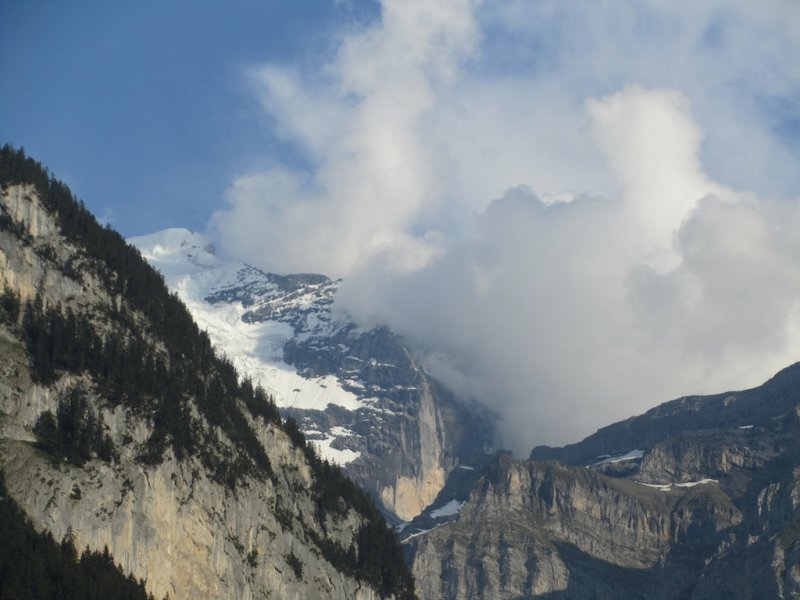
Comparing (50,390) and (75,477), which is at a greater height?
(50,390)

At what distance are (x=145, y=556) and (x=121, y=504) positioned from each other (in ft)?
26.3

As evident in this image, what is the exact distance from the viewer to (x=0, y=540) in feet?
561

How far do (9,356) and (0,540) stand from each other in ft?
116

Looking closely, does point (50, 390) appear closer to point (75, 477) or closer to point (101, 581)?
point (75, 477)

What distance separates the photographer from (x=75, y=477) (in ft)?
629

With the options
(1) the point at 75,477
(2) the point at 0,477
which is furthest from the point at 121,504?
(2) the point at 0,477

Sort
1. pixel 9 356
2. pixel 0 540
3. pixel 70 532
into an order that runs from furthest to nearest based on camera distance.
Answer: pixel 9 356
pixel 70 532
pixel 0 540

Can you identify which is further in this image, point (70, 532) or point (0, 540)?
point (70, 532)

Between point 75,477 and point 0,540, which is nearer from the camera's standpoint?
point 0,540

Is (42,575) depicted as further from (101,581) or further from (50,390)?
(50,390)

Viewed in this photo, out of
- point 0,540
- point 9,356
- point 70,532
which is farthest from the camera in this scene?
point 9,356

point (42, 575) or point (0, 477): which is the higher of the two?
point (0, 477)

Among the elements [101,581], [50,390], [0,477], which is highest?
[50,390]

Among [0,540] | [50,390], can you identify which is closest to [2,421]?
[50,390]
